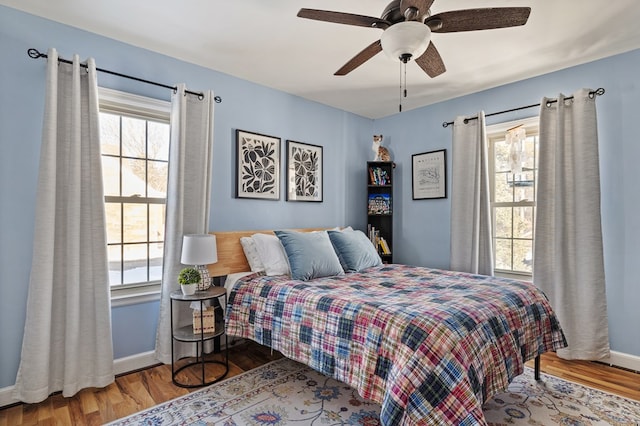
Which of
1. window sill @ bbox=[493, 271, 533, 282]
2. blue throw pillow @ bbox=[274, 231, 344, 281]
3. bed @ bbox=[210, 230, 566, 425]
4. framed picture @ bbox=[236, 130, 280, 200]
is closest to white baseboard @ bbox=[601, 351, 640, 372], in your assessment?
window sill @ bbox=[493, 271, 533, 282]

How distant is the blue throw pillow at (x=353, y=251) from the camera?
126 inches

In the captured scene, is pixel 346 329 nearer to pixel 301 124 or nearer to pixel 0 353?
pixel 0 353

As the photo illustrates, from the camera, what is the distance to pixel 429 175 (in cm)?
411

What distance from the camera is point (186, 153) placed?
9.47 feet

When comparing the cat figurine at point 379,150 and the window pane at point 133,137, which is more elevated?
the cat figurine at point 379,150

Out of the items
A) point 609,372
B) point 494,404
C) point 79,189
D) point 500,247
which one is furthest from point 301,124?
point 609,372

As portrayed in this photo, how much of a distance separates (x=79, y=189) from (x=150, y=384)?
1.45 metres

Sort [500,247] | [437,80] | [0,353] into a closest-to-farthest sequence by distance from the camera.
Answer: [0,353] < [437,80] < [500,247]

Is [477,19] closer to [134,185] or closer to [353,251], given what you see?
[353,251]

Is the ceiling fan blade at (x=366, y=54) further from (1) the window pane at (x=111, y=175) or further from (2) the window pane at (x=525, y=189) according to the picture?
(2) the window pane at (x=525, y=189)

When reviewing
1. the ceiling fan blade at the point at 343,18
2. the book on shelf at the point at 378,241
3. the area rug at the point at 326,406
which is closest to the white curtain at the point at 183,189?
the area rug at the point at 326,406

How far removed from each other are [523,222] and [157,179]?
3476 millimetres

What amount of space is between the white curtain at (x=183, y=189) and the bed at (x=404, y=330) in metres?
0.38

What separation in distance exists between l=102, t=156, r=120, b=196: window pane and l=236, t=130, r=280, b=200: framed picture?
986 mm
